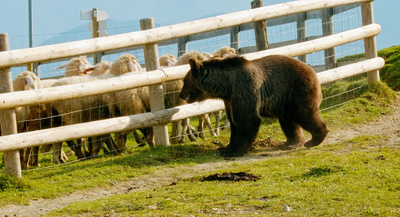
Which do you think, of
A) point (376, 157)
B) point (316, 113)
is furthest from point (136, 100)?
point (376, 157)

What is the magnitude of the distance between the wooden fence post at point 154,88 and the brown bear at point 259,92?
0.61 meters

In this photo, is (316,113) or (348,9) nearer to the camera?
(316,113)

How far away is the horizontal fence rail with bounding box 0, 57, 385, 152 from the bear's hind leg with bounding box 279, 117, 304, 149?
1.38 metres

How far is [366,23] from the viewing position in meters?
13.5

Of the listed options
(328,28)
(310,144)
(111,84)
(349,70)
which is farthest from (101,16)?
(310,144)

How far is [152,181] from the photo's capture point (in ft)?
28.0

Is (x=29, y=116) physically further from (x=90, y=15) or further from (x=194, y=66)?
(x=90, y=15)

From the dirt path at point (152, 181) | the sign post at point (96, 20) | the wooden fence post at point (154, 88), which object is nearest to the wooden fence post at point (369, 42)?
the dirt path at point (152, 181)

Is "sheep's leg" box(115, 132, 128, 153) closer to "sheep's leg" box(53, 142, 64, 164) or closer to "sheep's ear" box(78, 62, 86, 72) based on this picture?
"sheep's leg" box(53, 142, 64, 164)

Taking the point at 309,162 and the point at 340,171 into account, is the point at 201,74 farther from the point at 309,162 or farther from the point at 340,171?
the point at 340,171

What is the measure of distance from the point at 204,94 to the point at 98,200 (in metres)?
3.44

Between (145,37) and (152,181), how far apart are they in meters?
2.48

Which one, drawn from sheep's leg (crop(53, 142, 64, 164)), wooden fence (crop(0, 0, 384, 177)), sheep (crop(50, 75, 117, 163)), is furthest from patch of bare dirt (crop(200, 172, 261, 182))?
sheep's leg (crop(53, 142, 64, 164))

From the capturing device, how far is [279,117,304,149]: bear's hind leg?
10.3 meters
